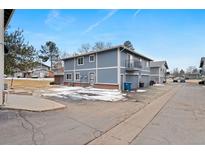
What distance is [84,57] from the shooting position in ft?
86.6

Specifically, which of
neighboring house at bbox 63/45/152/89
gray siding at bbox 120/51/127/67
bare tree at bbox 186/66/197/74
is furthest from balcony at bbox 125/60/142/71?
bare tree at bbox 186/66/197/74

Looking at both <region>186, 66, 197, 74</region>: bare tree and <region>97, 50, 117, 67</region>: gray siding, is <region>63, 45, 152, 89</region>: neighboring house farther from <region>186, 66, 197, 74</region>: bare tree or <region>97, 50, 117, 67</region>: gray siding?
<region>186, 66, 197, 74</region>: bare tree

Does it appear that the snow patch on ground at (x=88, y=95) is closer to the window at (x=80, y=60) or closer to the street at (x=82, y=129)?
the street at (x=82, y=129)

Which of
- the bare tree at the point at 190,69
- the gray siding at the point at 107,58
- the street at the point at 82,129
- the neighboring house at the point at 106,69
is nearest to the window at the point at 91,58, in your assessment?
the neighboring house at the point at 106,69

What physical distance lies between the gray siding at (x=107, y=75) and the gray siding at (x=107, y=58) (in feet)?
2.35

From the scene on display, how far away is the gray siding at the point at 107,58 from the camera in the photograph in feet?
72.0

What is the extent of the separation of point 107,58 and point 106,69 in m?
1.34

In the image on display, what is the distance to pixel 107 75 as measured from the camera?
22.5 metres

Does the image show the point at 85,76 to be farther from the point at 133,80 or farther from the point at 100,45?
the point at 100,45

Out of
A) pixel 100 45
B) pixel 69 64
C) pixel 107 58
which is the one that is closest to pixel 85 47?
pixel 100 45
